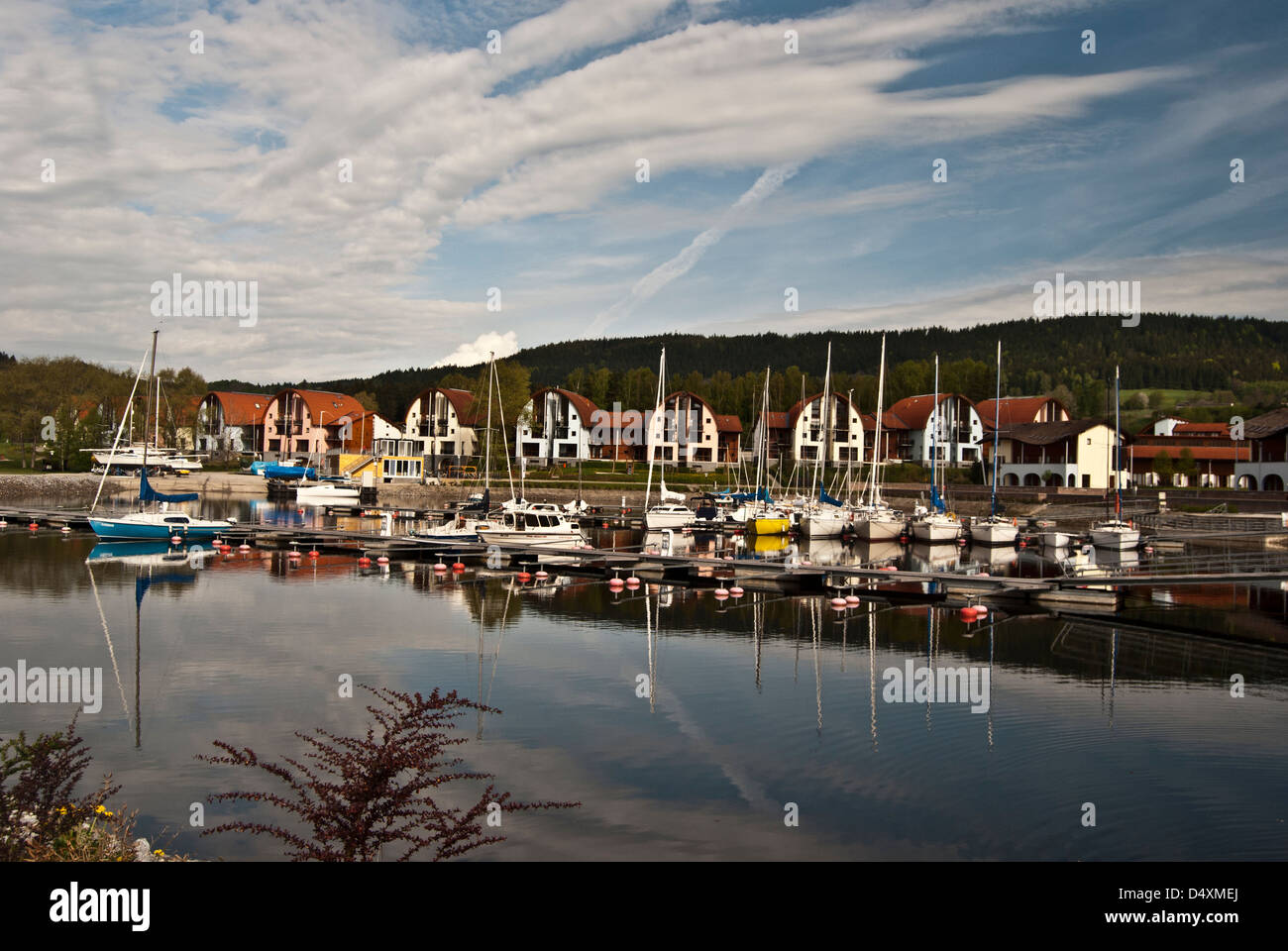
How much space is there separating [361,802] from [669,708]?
1126 cm

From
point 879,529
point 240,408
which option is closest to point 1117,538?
point 879,529

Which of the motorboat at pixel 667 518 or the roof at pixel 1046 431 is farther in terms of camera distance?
the roof at pixel 1046 431

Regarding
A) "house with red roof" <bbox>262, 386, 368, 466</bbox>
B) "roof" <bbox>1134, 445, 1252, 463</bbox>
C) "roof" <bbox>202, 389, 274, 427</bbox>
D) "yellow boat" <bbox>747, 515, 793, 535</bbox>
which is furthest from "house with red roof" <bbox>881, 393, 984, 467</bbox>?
"roof" <bbox>202, 389, 274, 427</bbox>

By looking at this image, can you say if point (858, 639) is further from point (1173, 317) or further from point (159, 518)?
point (1173, 317)

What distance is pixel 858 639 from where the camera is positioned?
28625mm

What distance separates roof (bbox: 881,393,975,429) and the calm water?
239 ft

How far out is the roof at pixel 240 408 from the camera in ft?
405

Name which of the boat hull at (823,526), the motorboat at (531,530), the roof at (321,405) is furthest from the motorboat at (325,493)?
the boat hull at (823,526)

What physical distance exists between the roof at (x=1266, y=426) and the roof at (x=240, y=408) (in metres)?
105

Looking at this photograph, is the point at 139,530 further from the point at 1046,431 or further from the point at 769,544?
the point at 1046,431

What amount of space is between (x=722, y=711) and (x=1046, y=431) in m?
80.5

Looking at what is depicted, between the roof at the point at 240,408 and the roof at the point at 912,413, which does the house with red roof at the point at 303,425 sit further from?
the roof at the point at 912,413

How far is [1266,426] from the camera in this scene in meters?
75.9

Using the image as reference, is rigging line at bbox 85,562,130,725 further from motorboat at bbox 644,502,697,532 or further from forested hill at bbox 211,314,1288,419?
forested hill at bbox 211,314,1288,419
